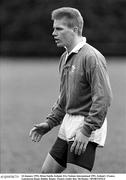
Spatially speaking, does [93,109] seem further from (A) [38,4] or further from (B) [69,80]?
(A) [38,4]

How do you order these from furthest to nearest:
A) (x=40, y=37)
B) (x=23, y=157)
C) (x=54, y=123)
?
(x=40, y=37) < (x=23, y=157) < (x=54, y=123)

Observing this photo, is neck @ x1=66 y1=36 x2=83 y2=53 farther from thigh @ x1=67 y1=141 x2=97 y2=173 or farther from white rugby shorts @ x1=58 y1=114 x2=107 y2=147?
thigh @ x1=67 y1=141 x2=97 y2=173

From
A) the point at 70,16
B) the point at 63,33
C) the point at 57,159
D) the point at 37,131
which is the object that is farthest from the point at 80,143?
the point at 70,16

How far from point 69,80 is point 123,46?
35970 millimetres

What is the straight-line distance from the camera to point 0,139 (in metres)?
8.71

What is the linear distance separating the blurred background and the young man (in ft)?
6.68

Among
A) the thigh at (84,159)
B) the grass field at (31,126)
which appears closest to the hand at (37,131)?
the thigh at (84,159)

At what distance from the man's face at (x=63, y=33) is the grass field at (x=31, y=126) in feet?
7.65

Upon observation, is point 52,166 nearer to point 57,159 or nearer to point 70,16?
point 57,159

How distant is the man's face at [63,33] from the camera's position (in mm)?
4262

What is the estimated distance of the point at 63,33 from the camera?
4.28 metres

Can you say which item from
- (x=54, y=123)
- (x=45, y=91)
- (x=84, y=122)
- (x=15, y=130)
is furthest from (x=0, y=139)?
(x=45, y=91)

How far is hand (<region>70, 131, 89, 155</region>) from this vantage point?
4.11m

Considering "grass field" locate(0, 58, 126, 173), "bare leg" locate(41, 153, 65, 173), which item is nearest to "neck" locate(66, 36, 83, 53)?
"bare leg" locate(41, 153, 65, 173)
